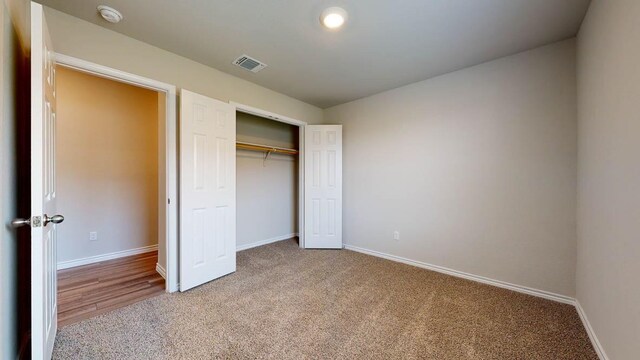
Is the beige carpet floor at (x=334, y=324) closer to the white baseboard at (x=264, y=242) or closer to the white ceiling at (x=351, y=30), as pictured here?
the white baseboard at (x=264, y=242)

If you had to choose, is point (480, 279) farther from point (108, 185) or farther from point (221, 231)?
point (108, 185)

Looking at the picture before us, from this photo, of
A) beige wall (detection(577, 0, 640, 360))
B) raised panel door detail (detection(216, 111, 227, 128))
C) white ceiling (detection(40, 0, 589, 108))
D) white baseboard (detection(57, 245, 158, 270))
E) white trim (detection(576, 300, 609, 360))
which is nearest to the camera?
beige wall (detection(577, 0, 640, 360))

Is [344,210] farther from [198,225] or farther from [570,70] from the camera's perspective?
[570,70]

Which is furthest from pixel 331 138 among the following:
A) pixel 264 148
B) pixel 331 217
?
pixel 331 217

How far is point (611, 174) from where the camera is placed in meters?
1.39

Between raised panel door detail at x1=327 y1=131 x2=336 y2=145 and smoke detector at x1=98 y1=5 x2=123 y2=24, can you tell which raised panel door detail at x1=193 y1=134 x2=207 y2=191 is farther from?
raised panel door detail at x1=327 y1=131 x2=336 y2=145

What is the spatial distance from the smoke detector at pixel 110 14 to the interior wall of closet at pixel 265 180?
5.53 feet

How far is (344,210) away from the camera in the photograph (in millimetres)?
3791

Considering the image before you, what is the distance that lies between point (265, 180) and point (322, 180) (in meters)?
0.98

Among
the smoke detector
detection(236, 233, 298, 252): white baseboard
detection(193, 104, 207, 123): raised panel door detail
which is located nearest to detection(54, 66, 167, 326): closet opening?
detection(193, 104, 207, 123): raised panel door detail

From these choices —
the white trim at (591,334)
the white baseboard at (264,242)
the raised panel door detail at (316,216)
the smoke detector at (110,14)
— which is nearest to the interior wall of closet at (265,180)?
the white baseboard at (264,242)

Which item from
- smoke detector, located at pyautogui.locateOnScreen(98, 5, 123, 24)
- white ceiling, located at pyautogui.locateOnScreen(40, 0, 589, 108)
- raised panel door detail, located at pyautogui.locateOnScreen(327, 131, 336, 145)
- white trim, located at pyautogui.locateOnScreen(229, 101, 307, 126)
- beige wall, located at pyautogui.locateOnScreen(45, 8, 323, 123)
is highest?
white ceiling, located at pyautogui.locateOnScreen(40, 0, 589, 108)

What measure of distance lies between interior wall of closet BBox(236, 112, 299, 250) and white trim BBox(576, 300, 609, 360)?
362 cm

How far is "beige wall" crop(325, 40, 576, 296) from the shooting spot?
212 centimetres
